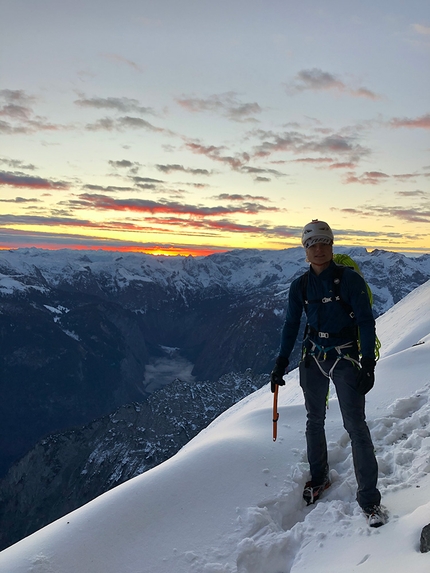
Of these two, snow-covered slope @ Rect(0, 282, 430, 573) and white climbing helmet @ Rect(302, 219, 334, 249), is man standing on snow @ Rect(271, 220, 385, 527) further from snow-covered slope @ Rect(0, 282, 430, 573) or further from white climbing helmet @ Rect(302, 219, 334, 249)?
snow-covered slope @ Rect(0, 282, 430, 573)

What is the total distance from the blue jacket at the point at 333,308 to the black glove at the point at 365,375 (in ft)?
0.23

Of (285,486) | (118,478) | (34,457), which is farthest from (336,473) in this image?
(34,457)

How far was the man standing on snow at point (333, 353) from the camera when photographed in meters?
4.78

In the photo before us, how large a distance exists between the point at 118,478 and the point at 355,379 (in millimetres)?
104000

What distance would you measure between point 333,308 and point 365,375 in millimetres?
877

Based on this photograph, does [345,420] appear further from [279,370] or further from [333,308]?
[333,308]

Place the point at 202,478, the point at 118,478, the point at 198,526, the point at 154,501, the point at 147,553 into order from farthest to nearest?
1. the point at 118,478
2. the point at 202,478
3. the point at 154,501
4. the point at 198,526
5. the point at 147,553

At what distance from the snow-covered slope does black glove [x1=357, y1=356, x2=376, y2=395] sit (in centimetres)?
131

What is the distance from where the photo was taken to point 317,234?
5.18 metres

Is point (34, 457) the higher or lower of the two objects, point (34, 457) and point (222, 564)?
the lower

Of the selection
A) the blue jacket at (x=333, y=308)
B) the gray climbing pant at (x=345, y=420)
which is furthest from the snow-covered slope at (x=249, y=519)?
the blue jacket at (x=333, y=308)

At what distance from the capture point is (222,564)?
448cm

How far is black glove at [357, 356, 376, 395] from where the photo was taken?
4707 millimetres

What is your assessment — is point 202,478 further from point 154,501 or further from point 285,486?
point 285,486
